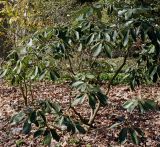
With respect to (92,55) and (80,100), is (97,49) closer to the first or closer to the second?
(80,100)

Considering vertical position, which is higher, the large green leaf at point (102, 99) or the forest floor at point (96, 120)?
the large green leaf at point (102, 99)

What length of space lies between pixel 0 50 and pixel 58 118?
11432mm

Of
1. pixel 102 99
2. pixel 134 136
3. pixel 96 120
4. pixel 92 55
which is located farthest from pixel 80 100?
pixel 96 120

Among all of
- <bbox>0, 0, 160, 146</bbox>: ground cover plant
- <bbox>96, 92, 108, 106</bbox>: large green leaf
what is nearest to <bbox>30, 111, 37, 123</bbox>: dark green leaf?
<bbox>0, 0, 160, 146</bbox>: ground cover plant

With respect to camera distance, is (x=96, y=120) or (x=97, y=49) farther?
(x=96, y=120)

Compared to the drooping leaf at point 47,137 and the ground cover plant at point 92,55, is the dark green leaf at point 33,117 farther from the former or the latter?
the drooping leaf at point 47,137

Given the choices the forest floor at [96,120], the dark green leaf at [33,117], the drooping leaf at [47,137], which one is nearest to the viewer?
the dark green leaf at [33,117]

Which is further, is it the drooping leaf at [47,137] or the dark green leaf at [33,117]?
the drooping leaf at [47,137]

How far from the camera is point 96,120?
21.3ft

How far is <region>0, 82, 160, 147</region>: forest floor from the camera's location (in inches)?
215

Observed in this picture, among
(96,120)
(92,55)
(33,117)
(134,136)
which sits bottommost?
(96,120)

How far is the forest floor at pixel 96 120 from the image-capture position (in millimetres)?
5461

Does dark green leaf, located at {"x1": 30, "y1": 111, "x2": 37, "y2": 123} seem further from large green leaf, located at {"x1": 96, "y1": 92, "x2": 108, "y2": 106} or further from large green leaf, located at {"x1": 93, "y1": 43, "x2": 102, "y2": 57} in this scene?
large green leaf, located at {"x1": 93, "y1": 43, "x2": 102, "y2": 57}

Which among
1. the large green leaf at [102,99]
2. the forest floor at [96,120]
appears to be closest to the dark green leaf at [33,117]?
the large green leaf at [102,99]
